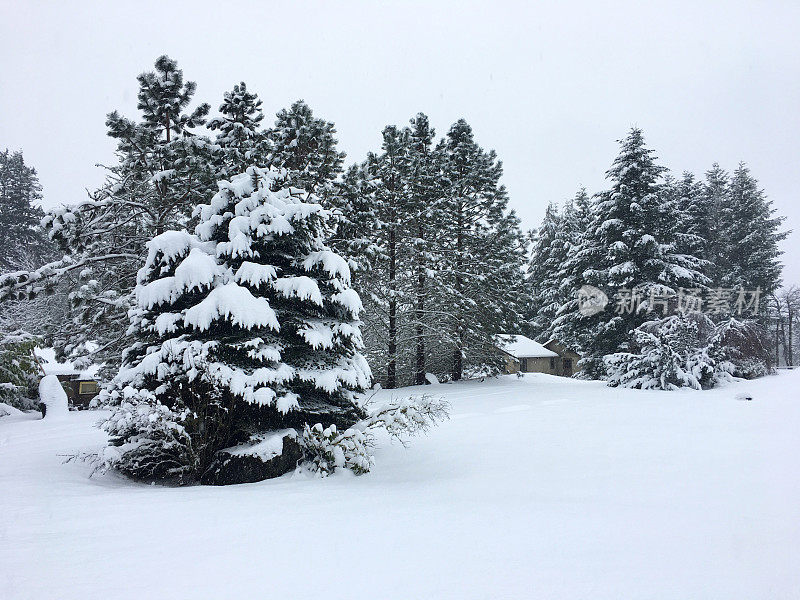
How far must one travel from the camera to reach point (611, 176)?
26172 mm

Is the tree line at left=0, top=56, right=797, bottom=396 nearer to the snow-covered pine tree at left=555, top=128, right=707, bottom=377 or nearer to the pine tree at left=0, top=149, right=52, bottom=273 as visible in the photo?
the snow-covered pine tree at left=555, top=128, right=707, bottom=377

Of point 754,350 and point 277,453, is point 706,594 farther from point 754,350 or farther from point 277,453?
point 754,350

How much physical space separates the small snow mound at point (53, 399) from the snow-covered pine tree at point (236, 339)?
11.9m

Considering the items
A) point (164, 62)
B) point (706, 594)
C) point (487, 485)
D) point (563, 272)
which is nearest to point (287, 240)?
point (487, 485)

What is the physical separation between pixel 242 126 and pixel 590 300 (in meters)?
20.1

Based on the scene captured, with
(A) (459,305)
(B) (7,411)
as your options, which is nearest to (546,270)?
(A) (459,305)

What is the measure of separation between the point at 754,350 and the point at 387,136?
1941 cm

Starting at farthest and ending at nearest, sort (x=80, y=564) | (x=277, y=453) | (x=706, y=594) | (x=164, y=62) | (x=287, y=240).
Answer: (x=164, y=62), (x=287, y=240), (x=277, y=453), (x=80, y=564), (x=706, y=594)

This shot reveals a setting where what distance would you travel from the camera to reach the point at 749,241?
36062mm

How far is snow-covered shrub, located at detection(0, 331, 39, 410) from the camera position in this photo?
18.9 m

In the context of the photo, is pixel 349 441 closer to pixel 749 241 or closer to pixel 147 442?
pixel 147 442

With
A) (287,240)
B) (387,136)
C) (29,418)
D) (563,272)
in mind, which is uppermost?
(387,136)

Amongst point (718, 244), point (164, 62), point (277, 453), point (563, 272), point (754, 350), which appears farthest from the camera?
point (718, 244)

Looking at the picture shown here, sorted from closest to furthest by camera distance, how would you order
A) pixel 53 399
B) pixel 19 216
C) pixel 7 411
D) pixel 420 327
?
pixel 53 399 → pixel 7 411 → pixel 420 327 → pixel 19 216
